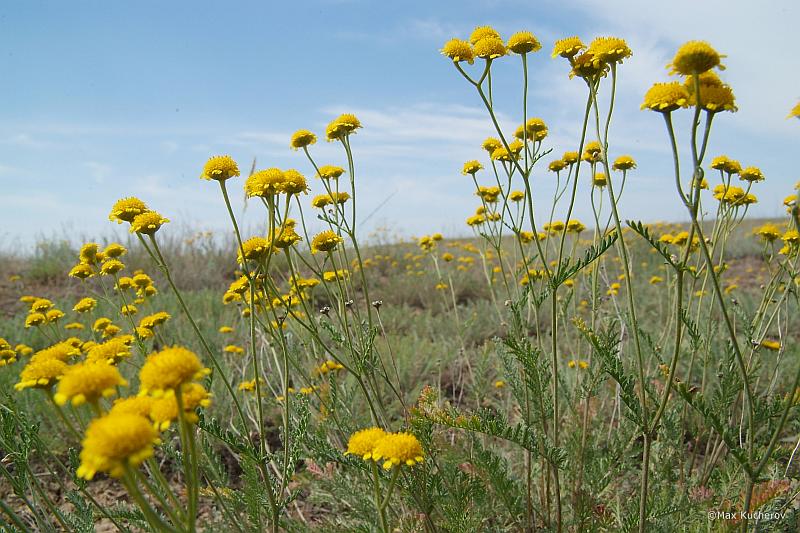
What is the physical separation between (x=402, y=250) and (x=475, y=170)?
8.33 meters

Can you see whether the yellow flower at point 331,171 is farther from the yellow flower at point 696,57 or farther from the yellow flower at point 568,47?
the yellow flower at point 696,57

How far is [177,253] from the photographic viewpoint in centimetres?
956

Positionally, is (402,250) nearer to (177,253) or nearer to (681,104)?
(177,253)

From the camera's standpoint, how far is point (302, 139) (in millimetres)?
2533

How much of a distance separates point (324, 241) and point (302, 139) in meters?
0.54

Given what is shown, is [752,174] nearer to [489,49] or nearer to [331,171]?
[489,49]

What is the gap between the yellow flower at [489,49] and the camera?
1935mm

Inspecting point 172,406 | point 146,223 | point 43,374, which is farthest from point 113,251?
point 172,406

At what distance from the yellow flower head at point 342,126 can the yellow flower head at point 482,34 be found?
686mm

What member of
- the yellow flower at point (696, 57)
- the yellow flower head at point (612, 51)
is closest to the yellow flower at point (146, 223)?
the yellow flower head at point (612, 51)

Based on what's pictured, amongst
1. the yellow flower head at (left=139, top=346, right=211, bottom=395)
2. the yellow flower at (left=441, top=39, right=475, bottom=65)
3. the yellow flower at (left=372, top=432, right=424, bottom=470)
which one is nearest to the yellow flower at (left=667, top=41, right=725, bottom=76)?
the yellow flower at (left=441, top=39, right=475, bottom=65)

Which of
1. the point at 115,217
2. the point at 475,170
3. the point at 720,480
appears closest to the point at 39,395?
the point at 115,217

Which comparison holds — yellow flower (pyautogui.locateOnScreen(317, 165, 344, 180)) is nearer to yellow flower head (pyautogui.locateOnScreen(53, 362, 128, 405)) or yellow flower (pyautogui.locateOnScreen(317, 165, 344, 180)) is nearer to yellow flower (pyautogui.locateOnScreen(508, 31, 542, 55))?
yellow flower (pyautogui.locateOnScreen(508, 31, 542, 55))

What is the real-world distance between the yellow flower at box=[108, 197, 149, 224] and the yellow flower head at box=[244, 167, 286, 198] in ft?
1.30
